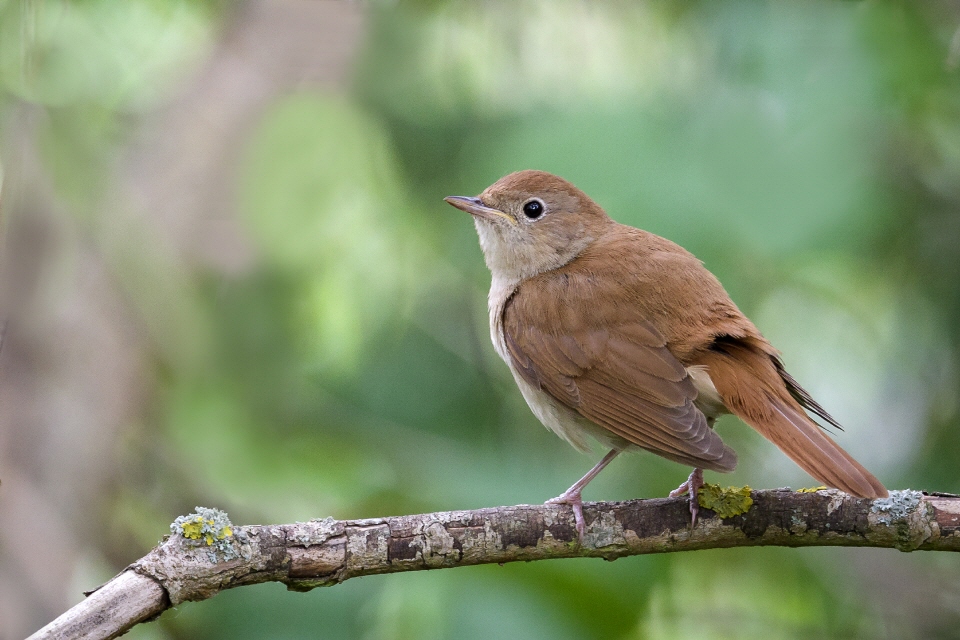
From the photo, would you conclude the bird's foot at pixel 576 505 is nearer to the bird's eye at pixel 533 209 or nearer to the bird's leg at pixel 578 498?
the bird's leg at pixel 578 498

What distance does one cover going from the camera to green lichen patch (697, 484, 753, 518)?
345 cm

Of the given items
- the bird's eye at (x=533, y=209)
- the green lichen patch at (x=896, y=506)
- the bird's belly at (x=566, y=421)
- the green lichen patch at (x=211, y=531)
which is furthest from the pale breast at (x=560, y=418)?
the green lichen patch at (x=211, y=531)

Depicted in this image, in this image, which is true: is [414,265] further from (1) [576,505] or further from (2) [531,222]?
(1) [576,505]

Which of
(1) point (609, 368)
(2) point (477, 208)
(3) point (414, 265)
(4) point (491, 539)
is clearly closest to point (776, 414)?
(1) point (609, 368)

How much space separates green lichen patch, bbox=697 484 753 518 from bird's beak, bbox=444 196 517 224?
1.87 meters

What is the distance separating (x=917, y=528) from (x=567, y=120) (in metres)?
2.42

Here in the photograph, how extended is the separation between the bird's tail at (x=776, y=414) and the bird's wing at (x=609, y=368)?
142 millimetres

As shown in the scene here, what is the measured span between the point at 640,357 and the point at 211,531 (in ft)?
5.84

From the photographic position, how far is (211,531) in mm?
2918

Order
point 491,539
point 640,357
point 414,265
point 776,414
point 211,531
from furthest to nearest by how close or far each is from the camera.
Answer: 1. point 414,265
2. point 640,357
3. point 776,414
4. point 491,539
5. point 211,531

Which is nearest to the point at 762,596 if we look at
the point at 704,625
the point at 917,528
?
the point at 704,625

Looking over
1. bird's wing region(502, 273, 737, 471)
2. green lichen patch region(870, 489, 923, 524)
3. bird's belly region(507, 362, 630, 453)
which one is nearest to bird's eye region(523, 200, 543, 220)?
bird's wing region(502, 273, 737, 471)

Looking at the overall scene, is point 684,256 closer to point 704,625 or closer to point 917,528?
point 917,528

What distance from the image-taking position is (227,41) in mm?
5398
